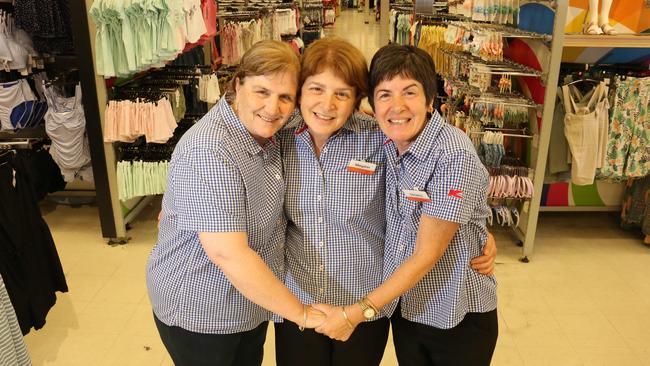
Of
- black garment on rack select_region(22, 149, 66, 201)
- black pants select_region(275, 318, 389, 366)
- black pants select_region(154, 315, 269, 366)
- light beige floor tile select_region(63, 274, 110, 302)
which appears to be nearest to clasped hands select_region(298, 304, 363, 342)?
black pants select_region(275, 318, 389, 366)

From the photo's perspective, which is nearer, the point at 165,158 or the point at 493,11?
the point at 165,158

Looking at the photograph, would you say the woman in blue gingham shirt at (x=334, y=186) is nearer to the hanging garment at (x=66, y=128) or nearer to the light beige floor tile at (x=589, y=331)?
the light beige floor tile at (x=589, y=331)

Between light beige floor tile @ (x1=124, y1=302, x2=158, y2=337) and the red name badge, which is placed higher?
the red name badge

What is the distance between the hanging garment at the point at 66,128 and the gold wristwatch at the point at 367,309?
317 centimetres

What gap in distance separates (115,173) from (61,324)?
122 centimetres

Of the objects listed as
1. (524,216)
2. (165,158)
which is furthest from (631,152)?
(165,158)

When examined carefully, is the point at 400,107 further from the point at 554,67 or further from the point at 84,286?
the point at 84,286

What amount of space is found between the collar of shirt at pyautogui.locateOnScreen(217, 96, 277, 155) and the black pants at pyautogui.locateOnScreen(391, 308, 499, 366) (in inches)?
30.4

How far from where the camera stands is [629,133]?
389cm

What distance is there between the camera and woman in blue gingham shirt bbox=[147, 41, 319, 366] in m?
1.49

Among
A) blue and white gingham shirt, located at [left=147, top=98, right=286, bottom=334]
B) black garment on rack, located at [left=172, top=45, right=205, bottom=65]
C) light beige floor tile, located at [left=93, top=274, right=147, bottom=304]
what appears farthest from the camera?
black garment on rack, located at [left=172, top=45, right=205, bottom=65]

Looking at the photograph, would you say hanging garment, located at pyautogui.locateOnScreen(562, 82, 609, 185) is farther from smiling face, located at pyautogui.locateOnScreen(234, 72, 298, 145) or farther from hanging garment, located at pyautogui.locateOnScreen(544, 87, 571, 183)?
smiling face, located at pyautogui.locateOnScreen(234, 72, 298, 145)

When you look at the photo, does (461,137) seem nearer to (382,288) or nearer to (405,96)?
(405,96)

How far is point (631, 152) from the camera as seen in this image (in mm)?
3932
